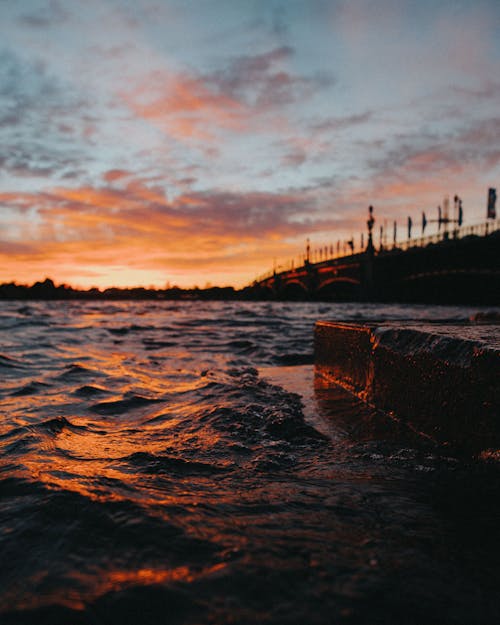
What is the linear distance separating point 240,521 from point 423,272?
52345mm

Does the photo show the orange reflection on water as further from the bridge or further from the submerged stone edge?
the bridge

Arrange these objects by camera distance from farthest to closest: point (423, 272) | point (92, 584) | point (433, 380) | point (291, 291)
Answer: point (291, 291)
point (423, 272)
point (433, 380)
point (92, 584)

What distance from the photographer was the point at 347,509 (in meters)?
1.62

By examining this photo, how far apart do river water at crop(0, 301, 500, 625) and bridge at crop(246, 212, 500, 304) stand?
4295 centimetres

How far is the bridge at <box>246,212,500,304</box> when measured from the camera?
42.0 metres

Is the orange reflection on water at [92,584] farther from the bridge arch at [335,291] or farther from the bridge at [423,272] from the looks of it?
the bridge arch at [335,291]

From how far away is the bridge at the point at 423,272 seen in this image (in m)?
42.0

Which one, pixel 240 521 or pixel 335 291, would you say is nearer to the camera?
pixel 240 521

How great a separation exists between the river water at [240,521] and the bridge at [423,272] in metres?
43.0

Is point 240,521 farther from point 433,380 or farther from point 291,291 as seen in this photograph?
point 291,291

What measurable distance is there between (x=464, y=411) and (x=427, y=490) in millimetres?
439

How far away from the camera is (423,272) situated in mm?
49812

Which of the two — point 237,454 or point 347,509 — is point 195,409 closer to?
point 237,454

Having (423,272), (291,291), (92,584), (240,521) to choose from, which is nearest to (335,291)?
(291,291)
